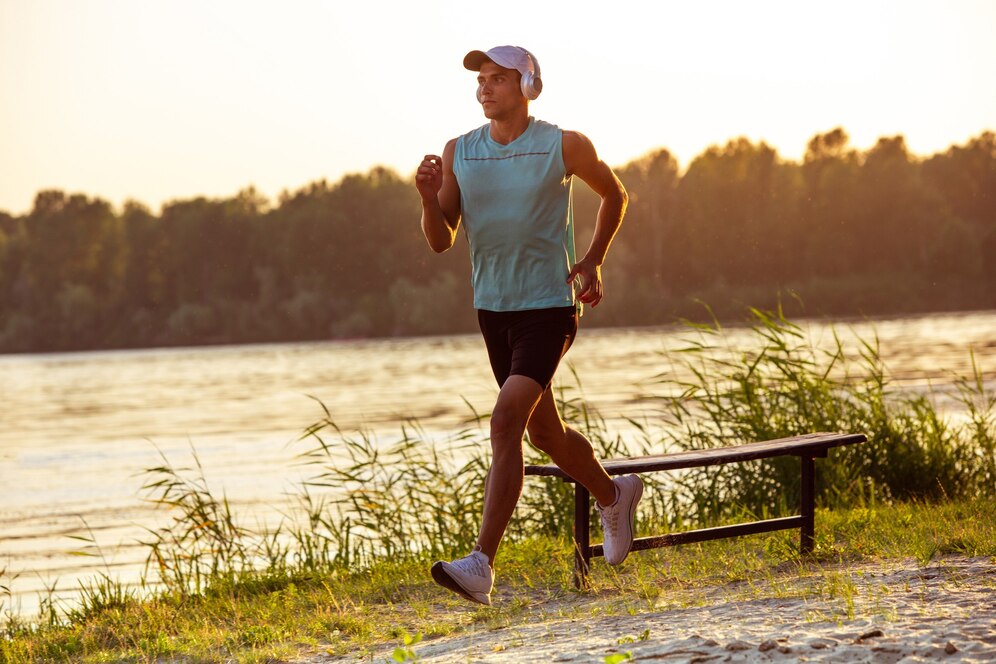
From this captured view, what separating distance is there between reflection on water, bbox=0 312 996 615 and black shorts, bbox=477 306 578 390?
439 centimetres

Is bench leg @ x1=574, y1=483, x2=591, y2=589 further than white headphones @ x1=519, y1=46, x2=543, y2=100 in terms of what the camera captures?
Yes

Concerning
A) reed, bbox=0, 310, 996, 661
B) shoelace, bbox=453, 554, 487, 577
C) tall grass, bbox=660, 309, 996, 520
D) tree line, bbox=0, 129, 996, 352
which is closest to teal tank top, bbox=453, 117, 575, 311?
shoelace, bbox=453, 554, 487, 577

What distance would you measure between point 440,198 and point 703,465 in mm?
2016

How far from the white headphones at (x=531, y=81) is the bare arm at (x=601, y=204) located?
0.70 ft

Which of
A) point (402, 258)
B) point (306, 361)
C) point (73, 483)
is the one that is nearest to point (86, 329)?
point (402, 258)

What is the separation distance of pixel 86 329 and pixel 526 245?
7834cm

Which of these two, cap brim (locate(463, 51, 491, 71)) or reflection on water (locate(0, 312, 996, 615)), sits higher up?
cap brim (locate(463, 51, 491, 71))

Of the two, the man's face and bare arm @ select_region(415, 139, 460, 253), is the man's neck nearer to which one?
the man's face

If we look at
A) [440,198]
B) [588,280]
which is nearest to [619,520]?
[588,280]

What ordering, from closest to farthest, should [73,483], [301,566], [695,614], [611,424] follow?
[695,614]
[301,566]
[73,483]
[611,424]

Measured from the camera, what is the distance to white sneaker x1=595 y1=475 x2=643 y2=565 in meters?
5.98

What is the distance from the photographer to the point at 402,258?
247 ft

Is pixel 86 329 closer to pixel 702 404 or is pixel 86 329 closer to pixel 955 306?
pixel 955 306

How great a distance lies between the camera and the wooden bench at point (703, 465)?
6250 millimetres
